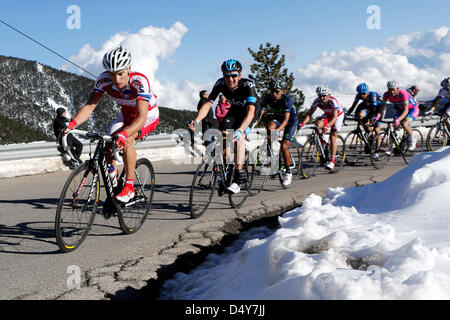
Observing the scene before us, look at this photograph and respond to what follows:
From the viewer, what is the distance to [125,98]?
4781 millimetres

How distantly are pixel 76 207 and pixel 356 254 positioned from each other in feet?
9.13

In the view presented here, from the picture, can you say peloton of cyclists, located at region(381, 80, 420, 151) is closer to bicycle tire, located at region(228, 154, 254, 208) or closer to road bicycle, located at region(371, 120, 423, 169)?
road bicycle, located at region(371, 120, 423, 169)

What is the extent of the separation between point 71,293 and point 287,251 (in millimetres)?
1679

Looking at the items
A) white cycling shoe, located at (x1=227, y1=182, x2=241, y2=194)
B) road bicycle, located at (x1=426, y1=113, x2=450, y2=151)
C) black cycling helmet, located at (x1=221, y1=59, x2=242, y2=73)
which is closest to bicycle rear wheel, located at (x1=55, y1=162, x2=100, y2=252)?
white cycling shoe, located at (x1=227, y1=182, x2=241, y2=194)

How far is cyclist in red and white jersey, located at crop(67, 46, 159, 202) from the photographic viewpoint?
14.0 ft

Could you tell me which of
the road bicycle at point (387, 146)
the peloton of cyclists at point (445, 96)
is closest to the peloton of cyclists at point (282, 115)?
the road bicycle at point (387, 146)

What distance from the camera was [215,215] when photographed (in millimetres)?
5793

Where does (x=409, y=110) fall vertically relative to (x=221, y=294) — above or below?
above

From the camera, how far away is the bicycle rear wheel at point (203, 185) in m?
5.62

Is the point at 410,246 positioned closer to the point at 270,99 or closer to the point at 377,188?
the point at 377,188

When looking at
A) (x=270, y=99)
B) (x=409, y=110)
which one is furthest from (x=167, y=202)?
(x=409, y=110)

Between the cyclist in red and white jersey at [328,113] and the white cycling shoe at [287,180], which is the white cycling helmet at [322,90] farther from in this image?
the white cycling shoe at [287,180]

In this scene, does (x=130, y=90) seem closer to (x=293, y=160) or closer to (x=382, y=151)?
(x=293, y=160)

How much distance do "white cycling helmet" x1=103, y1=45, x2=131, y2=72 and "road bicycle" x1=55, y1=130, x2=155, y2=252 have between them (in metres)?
0.74
